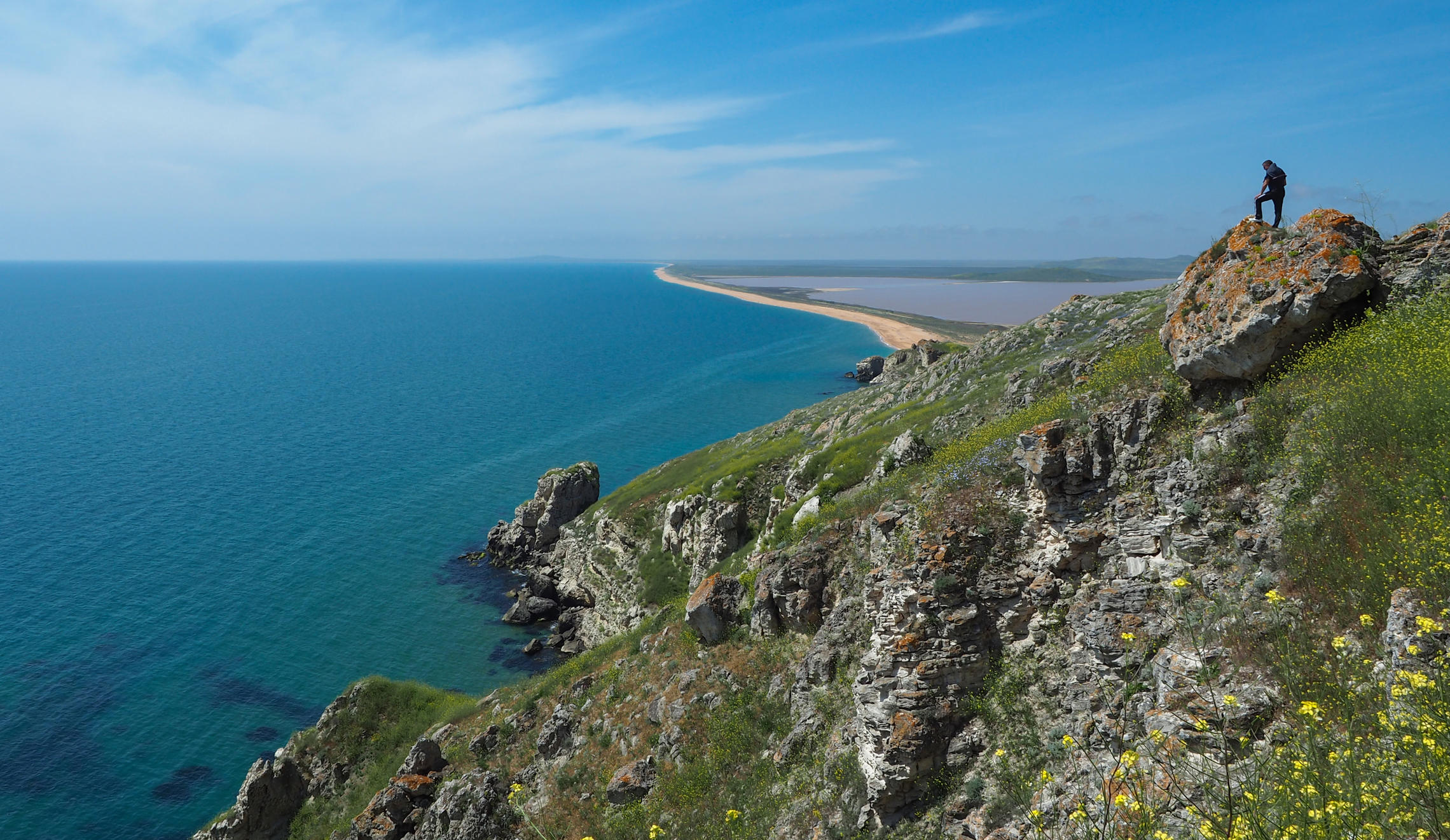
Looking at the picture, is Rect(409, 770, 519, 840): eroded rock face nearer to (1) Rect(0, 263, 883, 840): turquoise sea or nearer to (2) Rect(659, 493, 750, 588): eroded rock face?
(2) Rect(659, 493, 750, 588): eroded rock face

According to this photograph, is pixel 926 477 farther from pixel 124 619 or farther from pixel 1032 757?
pixel 124 619

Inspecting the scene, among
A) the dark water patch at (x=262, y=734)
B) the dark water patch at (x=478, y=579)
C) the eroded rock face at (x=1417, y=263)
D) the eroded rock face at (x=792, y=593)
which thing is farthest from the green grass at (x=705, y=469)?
the eroded rock face at (x=1417, y=263)

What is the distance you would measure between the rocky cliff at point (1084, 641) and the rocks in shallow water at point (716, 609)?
12 centimetres

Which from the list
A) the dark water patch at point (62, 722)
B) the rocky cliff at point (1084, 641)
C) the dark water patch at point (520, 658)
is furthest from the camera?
the dark water patch at point (520, 658)

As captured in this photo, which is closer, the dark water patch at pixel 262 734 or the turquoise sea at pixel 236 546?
the turquoise sea at pixel 236 546

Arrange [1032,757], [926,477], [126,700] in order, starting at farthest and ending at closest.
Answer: [126,700]
[926,477]
[1032,757]

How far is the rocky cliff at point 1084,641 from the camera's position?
1118cm

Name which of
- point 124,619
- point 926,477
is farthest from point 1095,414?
point 124,619

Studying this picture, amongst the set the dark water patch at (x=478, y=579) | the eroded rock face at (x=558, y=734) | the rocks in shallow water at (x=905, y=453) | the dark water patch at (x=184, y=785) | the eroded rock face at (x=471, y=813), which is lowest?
the dark water patch at (x=184, y=785)

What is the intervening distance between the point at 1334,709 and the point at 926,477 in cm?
1727

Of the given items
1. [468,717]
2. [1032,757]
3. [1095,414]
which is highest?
[1095,414]

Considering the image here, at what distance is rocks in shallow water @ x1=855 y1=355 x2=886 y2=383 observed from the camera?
505ft

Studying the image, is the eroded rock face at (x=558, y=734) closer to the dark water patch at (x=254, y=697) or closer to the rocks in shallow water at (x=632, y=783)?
the rocks in shallow water at (x=632, y=783)

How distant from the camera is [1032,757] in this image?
16.6m
